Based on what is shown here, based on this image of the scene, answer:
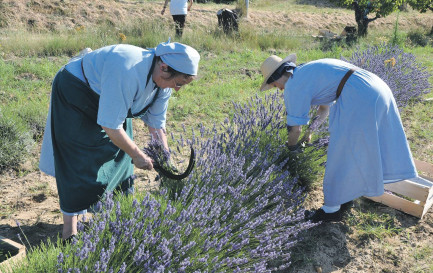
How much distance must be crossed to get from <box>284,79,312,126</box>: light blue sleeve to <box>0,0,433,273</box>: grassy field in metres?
0.92

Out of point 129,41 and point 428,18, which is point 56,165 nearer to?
point 129,41

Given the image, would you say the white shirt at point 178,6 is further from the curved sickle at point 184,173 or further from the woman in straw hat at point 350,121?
the curved sickle at point 184,173

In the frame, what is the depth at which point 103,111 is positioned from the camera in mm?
2016

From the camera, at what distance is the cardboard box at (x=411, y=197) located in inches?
125

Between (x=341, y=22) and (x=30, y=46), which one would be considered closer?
(x=30, y=46)

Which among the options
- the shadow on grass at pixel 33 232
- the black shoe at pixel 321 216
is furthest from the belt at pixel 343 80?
the shadow on grass at pixel 33 232

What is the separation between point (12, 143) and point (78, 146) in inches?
65.2

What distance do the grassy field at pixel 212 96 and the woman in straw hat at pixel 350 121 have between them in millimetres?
461

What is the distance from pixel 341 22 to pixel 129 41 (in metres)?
12.6

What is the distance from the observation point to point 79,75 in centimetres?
230

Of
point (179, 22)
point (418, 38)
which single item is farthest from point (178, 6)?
point (418, 38)

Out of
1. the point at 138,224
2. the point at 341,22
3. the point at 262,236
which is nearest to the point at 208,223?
the point at 262,236

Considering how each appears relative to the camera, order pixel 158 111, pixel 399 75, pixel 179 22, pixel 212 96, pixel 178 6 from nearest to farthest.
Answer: pixel 158 111, pixel 399 75, pixel 212 96, pixel 178 6, pixel 179 22

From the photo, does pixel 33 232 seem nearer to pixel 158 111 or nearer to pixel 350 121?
pixel 158 111
